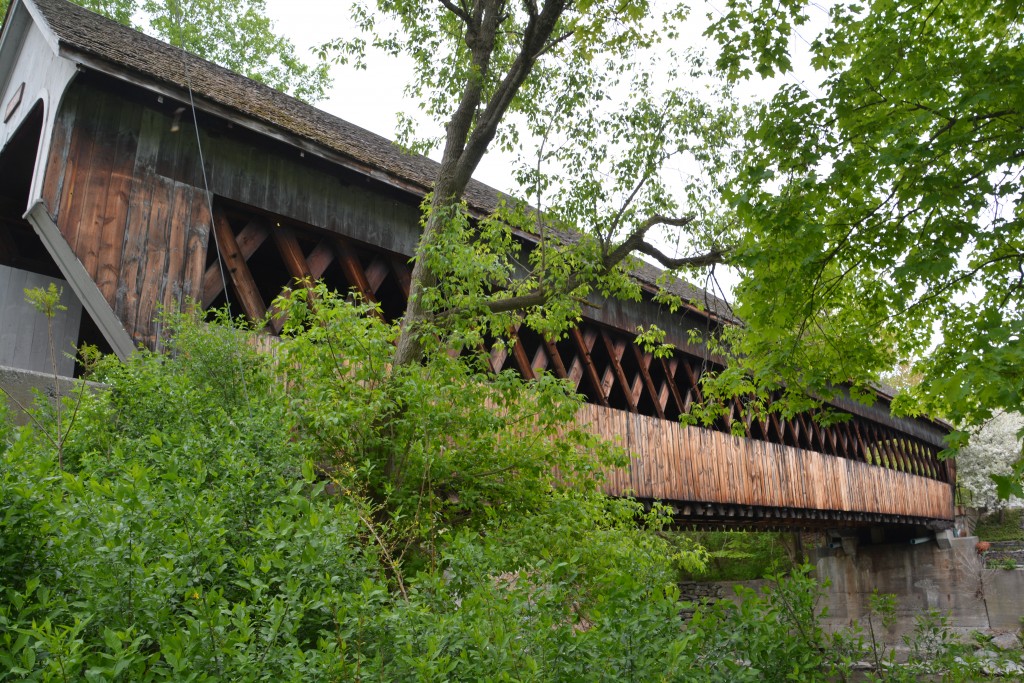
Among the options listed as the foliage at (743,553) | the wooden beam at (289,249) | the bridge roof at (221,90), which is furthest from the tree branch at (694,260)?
the foliage at (743,553)

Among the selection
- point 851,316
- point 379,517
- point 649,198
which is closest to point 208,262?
point 379,517

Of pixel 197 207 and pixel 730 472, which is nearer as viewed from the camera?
pixel 197 207

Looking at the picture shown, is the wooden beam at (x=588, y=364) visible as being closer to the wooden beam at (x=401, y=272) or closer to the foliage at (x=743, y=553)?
the wooden beam at (x=401, y=272)

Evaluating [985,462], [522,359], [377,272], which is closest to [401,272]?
[377,272]

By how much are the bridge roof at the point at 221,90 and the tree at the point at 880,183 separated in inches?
70.7

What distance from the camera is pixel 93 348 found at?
5684 mm

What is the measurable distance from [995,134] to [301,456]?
442 centimetres

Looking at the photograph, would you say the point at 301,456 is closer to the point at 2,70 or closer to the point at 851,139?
the point at 851,139

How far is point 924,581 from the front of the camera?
21906 millimetres

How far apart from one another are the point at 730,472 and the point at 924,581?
42.3 ft

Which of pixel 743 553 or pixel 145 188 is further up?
pixel 145 188

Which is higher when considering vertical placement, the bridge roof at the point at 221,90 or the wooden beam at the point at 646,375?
the bridge roof at the point at 221,90

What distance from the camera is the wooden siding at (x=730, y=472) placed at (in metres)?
10.4

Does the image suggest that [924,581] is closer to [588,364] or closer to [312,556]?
[588,364]
